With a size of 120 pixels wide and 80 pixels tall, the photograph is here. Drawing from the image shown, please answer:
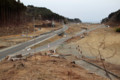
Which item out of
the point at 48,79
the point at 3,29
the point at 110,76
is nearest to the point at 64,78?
the point at 48,79

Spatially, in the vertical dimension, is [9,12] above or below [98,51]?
above

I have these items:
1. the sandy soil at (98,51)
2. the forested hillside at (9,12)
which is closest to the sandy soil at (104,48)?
the sandy soil at (98,51)

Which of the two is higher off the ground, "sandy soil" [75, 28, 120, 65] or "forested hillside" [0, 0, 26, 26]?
"forested hillside" [0, 0, 26, 26]

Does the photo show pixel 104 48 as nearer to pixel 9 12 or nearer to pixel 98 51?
pixel 98 51

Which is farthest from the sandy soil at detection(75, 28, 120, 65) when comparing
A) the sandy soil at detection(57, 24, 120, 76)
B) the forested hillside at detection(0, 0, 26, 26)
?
the forested hillside at detection(0, 0, 26, 26)

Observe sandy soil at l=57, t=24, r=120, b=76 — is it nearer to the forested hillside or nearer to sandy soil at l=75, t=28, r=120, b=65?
sandy soil at l=75, t=28, r=120, b=65

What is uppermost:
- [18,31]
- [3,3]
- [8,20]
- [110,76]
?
[3,3]

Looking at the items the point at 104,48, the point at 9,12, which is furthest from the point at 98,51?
the point at 9,12

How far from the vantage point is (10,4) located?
45812 millimetres

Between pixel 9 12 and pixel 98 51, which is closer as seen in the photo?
pixel 98 51

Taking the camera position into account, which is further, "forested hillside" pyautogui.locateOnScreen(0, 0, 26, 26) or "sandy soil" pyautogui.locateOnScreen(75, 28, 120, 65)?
"forested hillside" pyautogui.locateOnScreen(0, 0, 26, 26)

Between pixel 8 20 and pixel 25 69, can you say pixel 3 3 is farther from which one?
pixel 25 69

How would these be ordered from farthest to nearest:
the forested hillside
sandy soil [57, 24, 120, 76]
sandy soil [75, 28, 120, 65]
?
the forested hillside → sandy soil [75, 28, 120, 65] → sandy soil [57, 24, 120, 76]

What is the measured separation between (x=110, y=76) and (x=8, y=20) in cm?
4145
